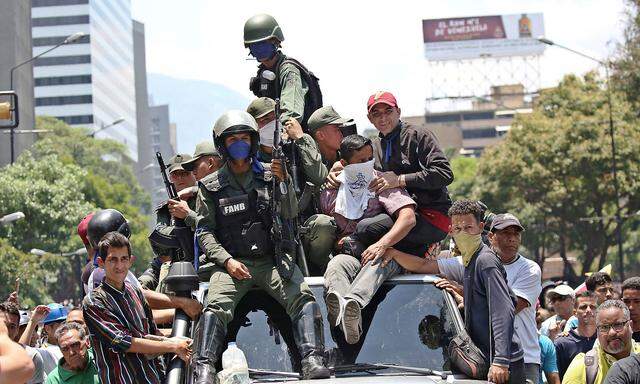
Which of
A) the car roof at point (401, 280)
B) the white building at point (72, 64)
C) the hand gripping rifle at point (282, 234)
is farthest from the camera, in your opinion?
the white building at point (72, 64)

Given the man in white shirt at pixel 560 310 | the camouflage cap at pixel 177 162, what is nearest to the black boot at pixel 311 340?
the camouflage cap at pixel 177 162

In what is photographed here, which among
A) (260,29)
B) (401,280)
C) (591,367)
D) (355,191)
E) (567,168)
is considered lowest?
(591,367)

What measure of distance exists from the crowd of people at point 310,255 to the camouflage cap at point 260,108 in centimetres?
2

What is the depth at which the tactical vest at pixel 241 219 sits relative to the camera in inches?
315

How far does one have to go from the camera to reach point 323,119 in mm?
9812

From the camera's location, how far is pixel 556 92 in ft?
211

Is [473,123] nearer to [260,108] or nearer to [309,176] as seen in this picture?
[260,108]

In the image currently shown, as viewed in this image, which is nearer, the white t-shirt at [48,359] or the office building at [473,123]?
the white t-shirt at [48,359]

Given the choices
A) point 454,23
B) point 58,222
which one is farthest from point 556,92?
point 454,23

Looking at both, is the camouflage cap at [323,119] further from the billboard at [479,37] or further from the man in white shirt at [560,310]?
the billboard at [479,37]

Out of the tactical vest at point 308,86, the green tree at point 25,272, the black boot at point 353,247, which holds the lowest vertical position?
the green tree at point 25,272

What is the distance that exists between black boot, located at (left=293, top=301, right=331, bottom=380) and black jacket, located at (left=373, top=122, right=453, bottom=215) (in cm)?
159

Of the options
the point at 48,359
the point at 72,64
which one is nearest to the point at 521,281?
the point at 48,359

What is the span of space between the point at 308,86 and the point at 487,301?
3.46 meters
